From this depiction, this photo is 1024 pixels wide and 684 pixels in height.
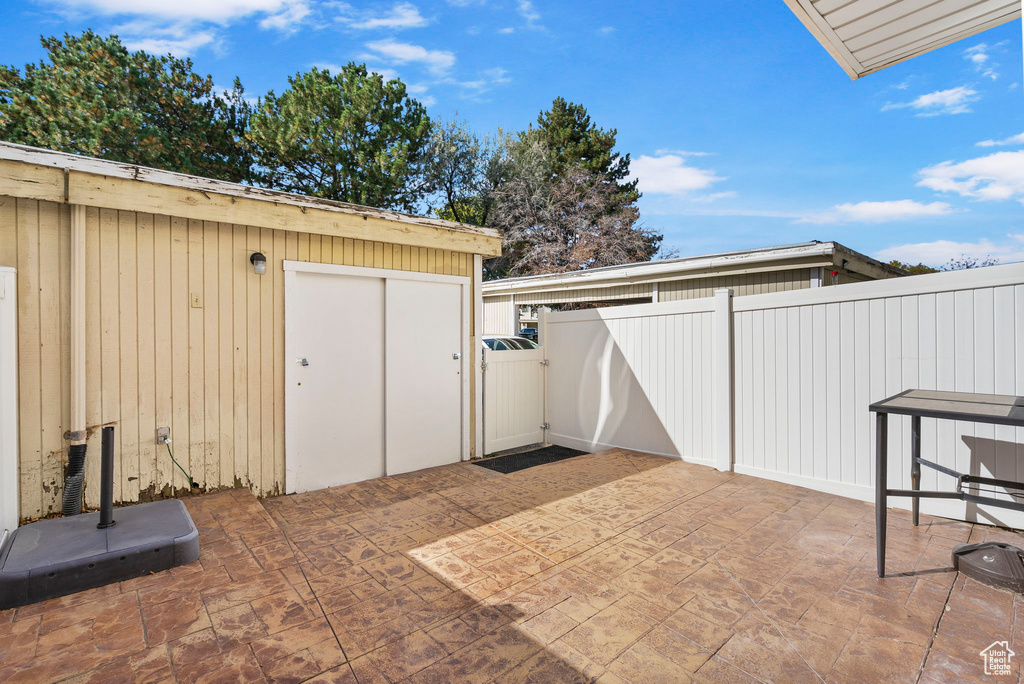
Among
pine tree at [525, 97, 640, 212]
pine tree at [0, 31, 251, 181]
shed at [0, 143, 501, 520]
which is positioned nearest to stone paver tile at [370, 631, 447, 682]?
shed at [0, 143, 501, 520]

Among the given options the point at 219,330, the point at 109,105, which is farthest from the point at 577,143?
the point at 219,330

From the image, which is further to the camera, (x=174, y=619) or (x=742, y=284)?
(x=742, y=284)

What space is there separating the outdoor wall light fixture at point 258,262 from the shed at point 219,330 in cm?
7

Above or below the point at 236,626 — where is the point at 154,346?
above

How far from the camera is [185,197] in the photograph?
3383mm

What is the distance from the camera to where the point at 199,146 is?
12.7 meters

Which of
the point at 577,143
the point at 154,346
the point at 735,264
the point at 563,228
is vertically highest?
the point at 577,143

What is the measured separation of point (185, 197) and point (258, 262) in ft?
2.11

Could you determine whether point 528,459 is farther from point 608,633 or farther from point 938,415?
point 938,415

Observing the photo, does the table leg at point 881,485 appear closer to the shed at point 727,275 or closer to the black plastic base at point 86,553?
the shed at point 727,275

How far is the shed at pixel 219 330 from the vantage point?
9.81 ft

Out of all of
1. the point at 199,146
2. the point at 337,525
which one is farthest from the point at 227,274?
the point at 199,146

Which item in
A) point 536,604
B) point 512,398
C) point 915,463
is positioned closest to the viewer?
point 536,604

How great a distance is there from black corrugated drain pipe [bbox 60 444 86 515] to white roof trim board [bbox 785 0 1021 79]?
16.7 feet
